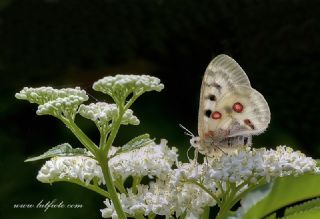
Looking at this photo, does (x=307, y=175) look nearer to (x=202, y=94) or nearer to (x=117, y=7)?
(x=202, y=94)

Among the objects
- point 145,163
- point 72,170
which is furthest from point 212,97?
point 72,170

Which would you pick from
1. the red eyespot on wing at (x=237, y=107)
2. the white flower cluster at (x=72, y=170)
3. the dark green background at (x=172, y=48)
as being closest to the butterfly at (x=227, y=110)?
the red eyespot on wing at (x=237, y=107)

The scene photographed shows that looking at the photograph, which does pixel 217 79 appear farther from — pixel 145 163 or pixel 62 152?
pixel 62 152

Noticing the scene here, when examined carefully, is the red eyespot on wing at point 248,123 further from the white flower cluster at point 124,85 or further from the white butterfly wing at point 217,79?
the white flower cluster at point 124,85

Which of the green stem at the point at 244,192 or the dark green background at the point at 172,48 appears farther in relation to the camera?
the dark green background at the point at 172,48

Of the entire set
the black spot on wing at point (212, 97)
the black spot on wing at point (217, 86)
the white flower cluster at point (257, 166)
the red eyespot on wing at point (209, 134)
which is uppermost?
the black spot on wing at point (217, 86)

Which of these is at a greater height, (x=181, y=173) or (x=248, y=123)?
(x=248, y=123)
